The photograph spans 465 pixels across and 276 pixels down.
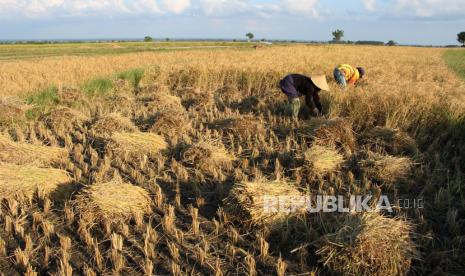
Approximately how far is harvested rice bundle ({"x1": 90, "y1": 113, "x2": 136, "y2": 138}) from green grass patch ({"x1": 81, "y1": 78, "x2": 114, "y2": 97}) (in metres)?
2.86

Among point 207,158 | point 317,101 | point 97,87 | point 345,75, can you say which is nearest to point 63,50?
point 97,87

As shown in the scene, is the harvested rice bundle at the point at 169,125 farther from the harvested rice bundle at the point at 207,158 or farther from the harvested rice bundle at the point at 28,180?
the harvested rice bundle at the point at 28,180

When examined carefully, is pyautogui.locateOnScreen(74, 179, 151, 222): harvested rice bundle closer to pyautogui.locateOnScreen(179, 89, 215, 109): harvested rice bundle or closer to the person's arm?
the person's arm

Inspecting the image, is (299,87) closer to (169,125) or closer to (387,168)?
(169,125)

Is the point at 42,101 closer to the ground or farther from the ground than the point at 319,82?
closer to the ground

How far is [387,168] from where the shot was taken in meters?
4.34

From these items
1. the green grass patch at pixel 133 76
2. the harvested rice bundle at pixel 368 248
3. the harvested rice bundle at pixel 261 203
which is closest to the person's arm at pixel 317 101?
the harvested rice bundle at pixel 261 203

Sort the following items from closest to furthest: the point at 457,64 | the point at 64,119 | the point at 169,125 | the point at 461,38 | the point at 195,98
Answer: the point at 169,125
the point at 64,119
the point at 195,98
the point at 457,64
the point at 461,38

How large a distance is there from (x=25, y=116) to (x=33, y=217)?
4308 millimetres

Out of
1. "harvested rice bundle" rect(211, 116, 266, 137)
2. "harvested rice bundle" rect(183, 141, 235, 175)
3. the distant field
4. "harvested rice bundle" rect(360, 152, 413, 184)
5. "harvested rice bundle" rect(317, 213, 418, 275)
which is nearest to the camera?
"harvested rice bundle" rect(317, 213, 418, 275)

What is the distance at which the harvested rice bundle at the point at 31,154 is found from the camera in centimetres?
481

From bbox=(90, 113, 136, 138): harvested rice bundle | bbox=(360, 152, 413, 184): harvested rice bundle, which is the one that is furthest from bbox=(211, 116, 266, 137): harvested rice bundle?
bbox=(360, 152, 413, 184): harvested rice bundle

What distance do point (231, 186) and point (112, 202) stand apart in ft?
4.49

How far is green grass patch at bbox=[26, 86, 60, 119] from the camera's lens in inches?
288
